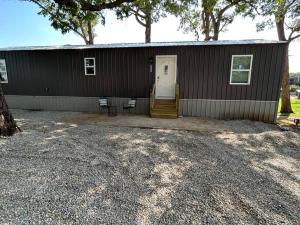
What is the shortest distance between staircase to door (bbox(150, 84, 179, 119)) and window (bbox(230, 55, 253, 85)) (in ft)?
7.74

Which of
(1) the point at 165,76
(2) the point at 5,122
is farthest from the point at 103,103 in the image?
(2) the point at 5,122

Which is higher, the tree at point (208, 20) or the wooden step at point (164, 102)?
the tree at point (208, 20)

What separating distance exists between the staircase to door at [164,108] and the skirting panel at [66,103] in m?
0.61

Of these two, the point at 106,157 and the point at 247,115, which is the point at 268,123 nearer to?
the point at 247,115

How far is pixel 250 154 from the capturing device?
3.98 metres

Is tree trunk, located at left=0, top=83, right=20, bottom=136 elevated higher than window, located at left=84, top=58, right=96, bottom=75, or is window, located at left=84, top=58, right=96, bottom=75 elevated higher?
window, located at left=84, top=58, right=96, bottom=75

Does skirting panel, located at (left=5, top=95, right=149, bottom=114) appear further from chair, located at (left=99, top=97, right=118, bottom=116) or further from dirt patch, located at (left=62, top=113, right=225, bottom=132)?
dirt patch, located at (left=62, top=113, right=225, bottom=132)

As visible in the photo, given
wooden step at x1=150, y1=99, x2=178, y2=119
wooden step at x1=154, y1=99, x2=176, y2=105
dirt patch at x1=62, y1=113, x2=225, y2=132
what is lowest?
dirt patch at x1=62, y1=113, x2=225, y2=132

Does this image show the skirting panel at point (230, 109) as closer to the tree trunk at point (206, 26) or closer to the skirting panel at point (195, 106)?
the skirting panel at point (195, 106)

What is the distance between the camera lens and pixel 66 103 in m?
8.76

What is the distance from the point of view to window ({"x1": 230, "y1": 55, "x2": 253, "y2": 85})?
22.7 ft

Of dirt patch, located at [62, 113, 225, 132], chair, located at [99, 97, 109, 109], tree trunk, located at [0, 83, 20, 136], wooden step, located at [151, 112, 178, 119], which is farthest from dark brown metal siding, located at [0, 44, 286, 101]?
tree trunk, located at [0, 83, 20, 136]

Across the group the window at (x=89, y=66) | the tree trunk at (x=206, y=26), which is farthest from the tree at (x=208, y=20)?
the window at (x=89, y=66)

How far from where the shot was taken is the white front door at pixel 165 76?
7696mm
